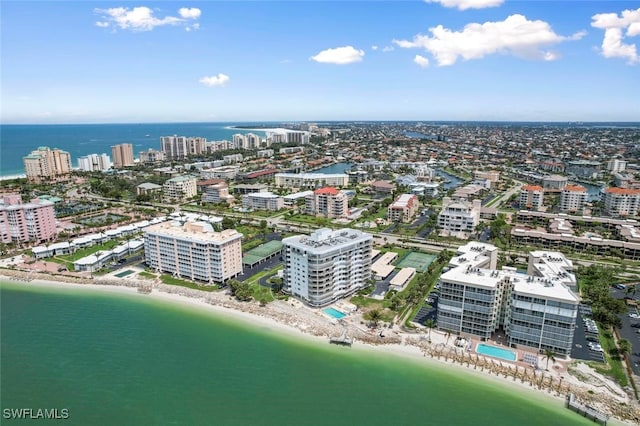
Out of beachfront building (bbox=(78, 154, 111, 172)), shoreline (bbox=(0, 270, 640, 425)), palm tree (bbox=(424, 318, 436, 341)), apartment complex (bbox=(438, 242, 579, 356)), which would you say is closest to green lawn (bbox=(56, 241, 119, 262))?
shoreline (bbox=(0, 270, 640, 425))

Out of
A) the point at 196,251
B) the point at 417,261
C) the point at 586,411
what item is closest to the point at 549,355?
the point at 586,411

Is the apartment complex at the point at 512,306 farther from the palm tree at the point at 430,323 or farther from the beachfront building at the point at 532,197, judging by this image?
the beachfront building at the point at 532,197

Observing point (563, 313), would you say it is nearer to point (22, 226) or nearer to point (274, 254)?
point (274, 254)

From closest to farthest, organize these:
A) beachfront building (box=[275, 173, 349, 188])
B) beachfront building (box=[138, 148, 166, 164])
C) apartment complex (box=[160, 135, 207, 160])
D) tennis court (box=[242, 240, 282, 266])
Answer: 1. tennis court (box=[242, 240, 282, 266])
2. beachfront building (box=[275, 173, 349, 188])
3. beachfront building (box=[138, 148, 166, 164])
4. apartment complex (box=[160, 135, 207, 160])

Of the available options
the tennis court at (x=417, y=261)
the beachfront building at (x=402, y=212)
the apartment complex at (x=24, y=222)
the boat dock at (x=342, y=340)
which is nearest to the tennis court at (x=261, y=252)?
the tennis court at (x=417, y=261)

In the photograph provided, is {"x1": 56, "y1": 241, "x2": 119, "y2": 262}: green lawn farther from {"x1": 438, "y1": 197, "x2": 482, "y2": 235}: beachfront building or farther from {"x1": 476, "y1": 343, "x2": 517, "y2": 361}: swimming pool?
{"x1": 438, "y1": 197, "x2": 482, "y2": 235}: beachfront building
